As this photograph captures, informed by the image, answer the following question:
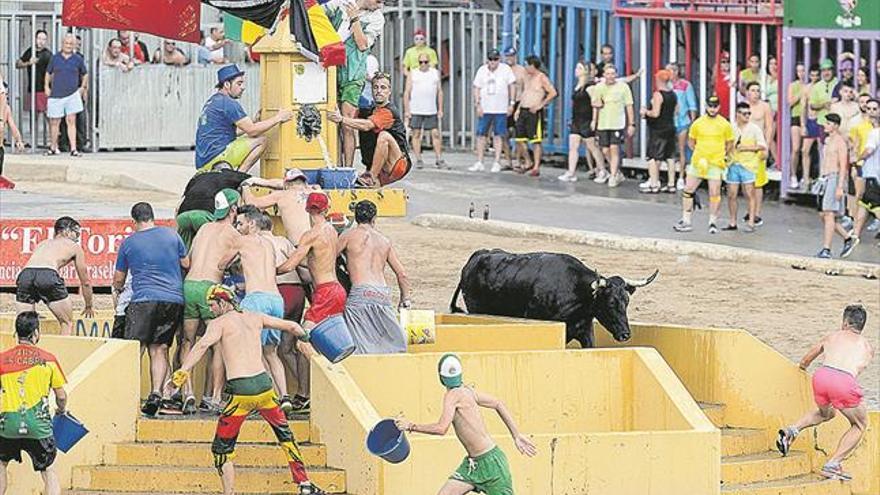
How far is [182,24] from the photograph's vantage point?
20922 mm

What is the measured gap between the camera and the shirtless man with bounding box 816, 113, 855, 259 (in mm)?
27531

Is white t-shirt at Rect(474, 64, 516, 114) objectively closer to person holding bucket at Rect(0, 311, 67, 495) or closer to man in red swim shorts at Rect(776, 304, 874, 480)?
man in red swim shorts at Rect(776, 304, 874, 480)

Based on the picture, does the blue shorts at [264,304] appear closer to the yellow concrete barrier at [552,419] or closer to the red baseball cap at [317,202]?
the yellow concrete barrier at [552,419]

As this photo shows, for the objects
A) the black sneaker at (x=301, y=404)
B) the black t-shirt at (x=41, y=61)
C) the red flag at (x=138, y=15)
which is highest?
the red flag at (x=138, y=15)

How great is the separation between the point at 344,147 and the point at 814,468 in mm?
5040

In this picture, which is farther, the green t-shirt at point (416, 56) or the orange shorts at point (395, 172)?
the green t-shirt at point (416, 56)

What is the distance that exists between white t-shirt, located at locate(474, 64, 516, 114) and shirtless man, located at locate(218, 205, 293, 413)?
1714 cm

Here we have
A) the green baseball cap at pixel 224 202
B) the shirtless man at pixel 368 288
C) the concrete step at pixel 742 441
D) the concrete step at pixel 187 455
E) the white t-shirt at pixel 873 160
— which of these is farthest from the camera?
the white t-shirt at pixel 873 160

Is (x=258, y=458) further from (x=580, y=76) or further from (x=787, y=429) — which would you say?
(x=580, y=76)

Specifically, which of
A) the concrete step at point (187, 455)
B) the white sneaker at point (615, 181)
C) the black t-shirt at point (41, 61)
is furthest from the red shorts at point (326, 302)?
the black t-shirt at point (41, 61)

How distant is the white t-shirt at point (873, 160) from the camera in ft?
91.3

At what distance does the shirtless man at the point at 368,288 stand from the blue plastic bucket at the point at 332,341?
0.84 meters

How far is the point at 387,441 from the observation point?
1585 centimetres

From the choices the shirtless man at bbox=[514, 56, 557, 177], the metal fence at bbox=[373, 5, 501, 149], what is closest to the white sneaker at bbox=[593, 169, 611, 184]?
the shirtless man at bbox=[514, 56, 557, 177]
